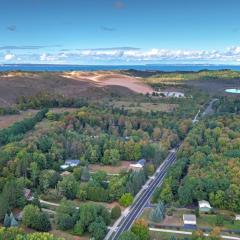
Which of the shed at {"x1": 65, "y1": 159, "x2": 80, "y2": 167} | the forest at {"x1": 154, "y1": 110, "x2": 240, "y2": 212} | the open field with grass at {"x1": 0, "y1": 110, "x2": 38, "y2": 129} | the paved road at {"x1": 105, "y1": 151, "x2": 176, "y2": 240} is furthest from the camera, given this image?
the open field with grass at {"x1": 0, "y1": 110, "x2": 38, "y2": 129}

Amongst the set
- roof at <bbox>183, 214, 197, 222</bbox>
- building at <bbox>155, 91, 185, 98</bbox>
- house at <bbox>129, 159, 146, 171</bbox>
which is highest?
roof at <bbox>183, 214, 197, 222</bbox>

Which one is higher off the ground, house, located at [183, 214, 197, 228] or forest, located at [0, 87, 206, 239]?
forest, located at [0, 87, 206, 239]

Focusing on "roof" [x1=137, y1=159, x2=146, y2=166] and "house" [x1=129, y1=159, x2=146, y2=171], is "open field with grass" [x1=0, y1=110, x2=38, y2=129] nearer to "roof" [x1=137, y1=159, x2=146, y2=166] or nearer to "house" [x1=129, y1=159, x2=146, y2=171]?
"roof" [x1=137, y1=159, x2=146, y2=166]

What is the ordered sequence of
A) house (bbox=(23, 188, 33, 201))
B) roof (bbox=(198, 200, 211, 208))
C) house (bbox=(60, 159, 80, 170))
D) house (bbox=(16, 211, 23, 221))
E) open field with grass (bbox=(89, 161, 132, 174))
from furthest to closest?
open field with grass (bbox=(89, 161, 132, 174)) < house (bbox=(60, 159, 80, 170)) < house (bbox=(23, 188, 33, 201)) < roof (bbox=(198, 200, 211, 208)) < house (bbox=(16, 211, 23, 221))

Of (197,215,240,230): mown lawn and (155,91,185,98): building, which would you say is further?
(155,91,185,98): building

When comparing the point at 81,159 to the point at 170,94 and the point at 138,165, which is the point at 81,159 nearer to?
the point at 138,165

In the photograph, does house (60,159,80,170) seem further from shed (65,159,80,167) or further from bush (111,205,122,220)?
bush (111,205,122,220)

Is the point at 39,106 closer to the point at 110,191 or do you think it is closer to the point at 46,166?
the point at 46,166

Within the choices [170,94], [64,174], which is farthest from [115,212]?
[170,94]

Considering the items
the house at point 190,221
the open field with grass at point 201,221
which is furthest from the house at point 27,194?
the house at point 190,221

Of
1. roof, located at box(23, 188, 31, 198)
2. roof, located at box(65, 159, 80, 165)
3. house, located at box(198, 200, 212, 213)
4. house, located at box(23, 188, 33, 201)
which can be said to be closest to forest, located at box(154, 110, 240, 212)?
house, located at box(198, 200, 212, 213)
